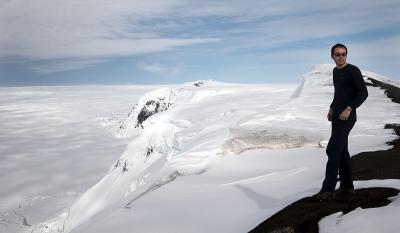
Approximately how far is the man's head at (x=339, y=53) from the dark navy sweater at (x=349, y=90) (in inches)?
6.2

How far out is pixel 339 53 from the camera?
708cm

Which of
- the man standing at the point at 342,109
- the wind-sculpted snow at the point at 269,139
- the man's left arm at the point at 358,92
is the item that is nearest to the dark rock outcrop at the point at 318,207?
the man standing at the point at 342,109

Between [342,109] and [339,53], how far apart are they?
37.3 inches

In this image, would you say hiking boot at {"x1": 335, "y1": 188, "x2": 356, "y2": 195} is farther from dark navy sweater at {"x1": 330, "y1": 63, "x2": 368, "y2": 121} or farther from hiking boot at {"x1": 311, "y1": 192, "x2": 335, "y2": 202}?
dark navy sweater at {"x1": 330, "y1": 63, "x2": 368, "y2": 121}

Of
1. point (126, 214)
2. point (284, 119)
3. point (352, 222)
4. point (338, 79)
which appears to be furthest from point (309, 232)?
point (284, 119)

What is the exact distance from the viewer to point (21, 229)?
48.5 m

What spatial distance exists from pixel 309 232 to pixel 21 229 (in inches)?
1911

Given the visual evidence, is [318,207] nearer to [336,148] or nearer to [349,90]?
[336,148]

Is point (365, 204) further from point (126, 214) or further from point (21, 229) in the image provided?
point (21, 229)

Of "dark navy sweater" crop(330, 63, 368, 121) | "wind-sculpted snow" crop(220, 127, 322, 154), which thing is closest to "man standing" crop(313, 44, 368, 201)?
"dark navy sweater" crop(330, 63, 368, 121)

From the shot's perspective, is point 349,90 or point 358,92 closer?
point 358,92

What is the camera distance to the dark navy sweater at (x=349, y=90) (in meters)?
7.07

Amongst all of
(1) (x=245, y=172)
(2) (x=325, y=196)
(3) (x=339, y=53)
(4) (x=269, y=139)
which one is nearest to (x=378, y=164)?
(2) (x=325, y=196)

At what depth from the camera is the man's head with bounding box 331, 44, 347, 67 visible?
7074 millimetres
